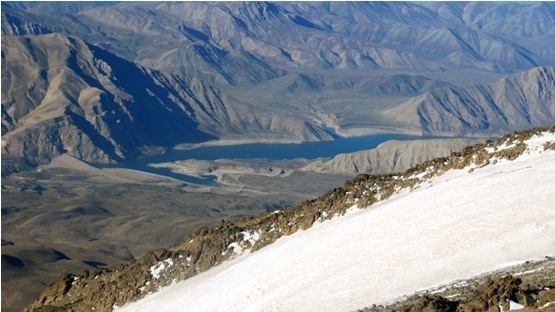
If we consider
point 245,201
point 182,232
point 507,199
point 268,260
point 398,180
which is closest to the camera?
point 507,199

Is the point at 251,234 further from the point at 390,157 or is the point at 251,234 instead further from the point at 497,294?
the point at 390,157

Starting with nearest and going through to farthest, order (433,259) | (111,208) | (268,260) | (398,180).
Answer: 1. (433,259)
2. (268,260)
3. (398,180)
4. (111,208)

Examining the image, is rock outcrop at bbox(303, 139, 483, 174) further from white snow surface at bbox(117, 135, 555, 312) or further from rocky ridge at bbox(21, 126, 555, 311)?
white snow surface at bbox(117, 135, 555, 312)

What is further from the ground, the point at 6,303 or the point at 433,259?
the point at 433,259

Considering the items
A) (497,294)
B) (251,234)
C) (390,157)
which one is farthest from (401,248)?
(390,157)

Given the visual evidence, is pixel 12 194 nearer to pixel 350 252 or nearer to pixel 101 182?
pixel 101 182

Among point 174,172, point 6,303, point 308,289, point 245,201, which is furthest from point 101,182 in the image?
point 308,289

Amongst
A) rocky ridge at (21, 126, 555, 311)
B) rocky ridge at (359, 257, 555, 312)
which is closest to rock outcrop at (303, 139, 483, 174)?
rocky ridge at (21, 126, 555, 311)
